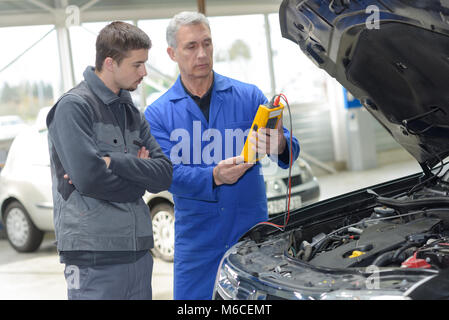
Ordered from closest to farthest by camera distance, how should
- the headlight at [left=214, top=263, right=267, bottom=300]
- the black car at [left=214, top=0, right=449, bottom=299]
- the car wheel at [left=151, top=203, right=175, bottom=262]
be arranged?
the black car at [left=214, top=0, right=449, bottom=299], the headlight at [left=214, top=263, right=267, bottom=300], the car wheel at [left=151, top=203, right=175, bottom=262]

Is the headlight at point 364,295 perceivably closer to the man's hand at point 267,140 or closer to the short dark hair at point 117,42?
the man's hand at point 267,140

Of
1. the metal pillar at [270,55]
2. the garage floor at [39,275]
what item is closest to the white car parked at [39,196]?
the garage floor at [39,275]

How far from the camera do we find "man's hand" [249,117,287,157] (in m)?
2.40

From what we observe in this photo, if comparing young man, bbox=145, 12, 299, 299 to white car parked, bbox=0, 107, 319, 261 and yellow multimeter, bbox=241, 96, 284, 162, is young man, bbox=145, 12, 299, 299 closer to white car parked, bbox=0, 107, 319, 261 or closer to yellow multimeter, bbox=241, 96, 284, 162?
yellow multimeter, bbox=241, 96, 284, 162

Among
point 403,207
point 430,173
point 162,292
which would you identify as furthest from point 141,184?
point 162,292

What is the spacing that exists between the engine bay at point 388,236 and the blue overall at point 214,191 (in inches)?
13.7

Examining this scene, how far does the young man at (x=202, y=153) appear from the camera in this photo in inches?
102

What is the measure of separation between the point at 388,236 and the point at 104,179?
107 cm

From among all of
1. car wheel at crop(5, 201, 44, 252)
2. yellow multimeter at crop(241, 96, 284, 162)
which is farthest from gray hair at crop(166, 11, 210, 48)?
car wheel at crop(5, 201, 44, 252)

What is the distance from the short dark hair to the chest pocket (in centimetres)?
22

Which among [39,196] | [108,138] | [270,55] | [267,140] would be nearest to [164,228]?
[39,196]

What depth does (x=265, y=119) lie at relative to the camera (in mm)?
2381

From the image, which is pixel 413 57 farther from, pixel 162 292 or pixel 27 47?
pixel 27 47

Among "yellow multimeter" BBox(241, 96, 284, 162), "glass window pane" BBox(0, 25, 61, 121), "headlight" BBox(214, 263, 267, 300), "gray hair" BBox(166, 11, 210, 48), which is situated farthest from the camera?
"glass window pane" BBox(0, 25, 61, 121)
